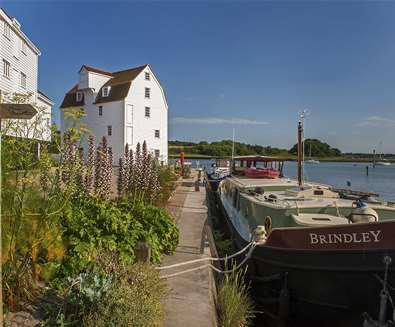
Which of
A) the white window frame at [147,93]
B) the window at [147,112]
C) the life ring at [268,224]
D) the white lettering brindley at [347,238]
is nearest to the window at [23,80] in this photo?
the white window frame at [147,93]

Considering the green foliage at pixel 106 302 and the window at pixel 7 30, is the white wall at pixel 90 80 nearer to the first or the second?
the window at pixel 7 30

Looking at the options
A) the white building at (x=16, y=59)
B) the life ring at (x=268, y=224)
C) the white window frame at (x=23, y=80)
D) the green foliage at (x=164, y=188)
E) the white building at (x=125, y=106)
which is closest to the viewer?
the life ring at (x=268, y=224)

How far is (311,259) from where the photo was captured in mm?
6055

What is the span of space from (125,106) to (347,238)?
33063 millimetres

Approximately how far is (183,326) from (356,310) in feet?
10.4

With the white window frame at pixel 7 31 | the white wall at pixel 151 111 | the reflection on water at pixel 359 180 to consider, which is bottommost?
the reflection on water at pixel 359 180

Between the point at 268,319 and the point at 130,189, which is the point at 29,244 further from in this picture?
the point at 268,319

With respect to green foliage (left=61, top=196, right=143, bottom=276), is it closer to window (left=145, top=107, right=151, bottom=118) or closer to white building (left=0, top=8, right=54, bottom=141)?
white building (left=0, top=8, right=54, bottom=141)

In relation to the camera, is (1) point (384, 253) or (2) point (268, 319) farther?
(2) point (268, 319)

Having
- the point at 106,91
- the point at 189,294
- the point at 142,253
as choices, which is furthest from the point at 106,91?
the point at 189,294

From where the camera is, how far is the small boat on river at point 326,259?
5371 mm

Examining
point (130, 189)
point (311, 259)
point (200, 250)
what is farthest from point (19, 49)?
point (311, 259)

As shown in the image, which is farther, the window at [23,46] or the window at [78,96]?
the window at [78,96]

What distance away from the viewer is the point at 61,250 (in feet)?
14.3
